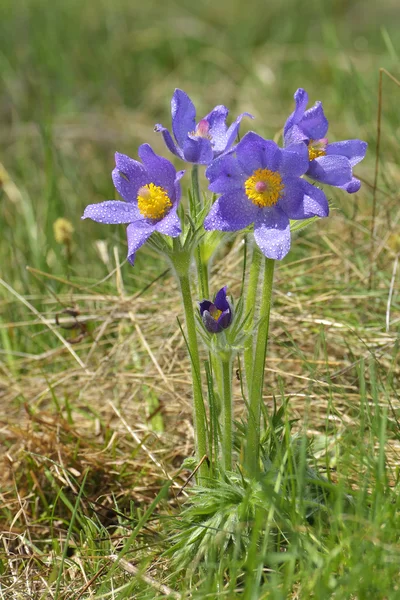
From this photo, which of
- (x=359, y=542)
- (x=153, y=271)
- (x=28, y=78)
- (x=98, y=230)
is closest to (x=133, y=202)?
(x=359, y=542)

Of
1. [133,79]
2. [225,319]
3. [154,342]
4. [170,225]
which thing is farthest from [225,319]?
[133,79]

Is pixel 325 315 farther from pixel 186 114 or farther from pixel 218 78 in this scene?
pixel 218 78

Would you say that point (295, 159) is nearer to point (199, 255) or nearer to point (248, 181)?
point (248, 181)

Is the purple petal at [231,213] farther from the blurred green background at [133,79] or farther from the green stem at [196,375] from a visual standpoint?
the blurred green background at [133,79]

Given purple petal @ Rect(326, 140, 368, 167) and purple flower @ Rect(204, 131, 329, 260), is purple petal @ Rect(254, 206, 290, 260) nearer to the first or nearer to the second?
purple flower @ Rect(204, 131, 329, 260)

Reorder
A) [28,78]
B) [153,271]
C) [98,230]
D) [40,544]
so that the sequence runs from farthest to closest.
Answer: [28,78] → [98,230] → [153,271] → [40,544]

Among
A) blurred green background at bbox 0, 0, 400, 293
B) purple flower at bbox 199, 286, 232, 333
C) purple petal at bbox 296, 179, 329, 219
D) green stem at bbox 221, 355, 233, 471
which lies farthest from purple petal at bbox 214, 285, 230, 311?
blurred green background at bbox 0, 0, 400, 293
